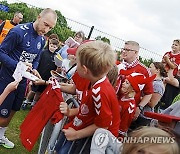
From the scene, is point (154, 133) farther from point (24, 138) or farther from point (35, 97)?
point (35, 97)

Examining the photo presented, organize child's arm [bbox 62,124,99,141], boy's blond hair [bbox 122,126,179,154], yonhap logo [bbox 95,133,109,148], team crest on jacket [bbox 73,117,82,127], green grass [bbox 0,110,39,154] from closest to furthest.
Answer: boy's blond hair [bbox 122,126,179,154]
yonhap logo [bbox 95,133,109,148]
child's arm [bbox 62,124,99,141]
team crest on jacket [bbox 73,117,82,127]
green grass [bbox 0,110,39,154]

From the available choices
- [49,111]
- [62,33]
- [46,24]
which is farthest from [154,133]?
[62,33]

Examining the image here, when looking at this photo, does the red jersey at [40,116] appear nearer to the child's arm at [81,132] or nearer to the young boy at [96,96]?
the young boy at [96,96]

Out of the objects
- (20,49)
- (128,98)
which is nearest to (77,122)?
(128,98)

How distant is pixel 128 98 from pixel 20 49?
142cm

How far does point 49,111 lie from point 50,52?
3573mm

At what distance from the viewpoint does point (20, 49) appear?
3.75 m

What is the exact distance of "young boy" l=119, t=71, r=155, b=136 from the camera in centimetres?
361

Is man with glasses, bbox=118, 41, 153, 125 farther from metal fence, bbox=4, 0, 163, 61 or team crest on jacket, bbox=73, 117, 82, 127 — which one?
metal fence, bbox=4, 0, 163, 61

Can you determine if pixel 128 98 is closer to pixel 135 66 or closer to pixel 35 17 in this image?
pixel 135 66

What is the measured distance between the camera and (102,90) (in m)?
2.41

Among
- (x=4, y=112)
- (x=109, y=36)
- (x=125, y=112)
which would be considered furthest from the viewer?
(x=109, y=36)

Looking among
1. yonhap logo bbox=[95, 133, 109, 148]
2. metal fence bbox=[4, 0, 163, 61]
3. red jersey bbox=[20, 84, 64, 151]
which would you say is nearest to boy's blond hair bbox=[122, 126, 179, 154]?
yonhap logo bbox=[95, 133, 109, 148]

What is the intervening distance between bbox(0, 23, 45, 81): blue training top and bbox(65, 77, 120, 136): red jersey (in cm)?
137
